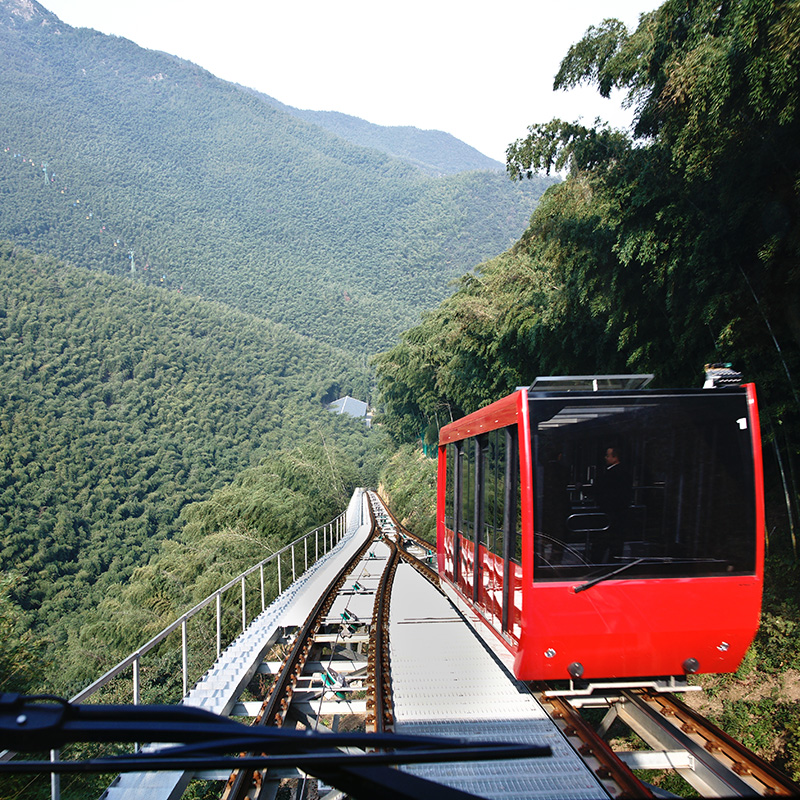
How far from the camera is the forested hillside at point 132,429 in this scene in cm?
3916

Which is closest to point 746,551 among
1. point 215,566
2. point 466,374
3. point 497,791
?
point 497,791

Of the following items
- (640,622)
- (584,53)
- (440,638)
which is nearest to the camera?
(640,622)

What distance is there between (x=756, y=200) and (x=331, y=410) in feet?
309

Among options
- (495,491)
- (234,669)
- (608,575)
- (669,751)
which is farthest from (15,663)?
(669,751)

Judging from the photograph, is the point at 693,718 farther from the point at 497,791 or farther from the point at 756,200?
the point at 756,200

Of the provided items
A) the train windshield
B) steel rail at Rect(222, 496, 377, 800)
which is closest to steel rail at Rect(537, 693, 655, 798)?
the train windshield

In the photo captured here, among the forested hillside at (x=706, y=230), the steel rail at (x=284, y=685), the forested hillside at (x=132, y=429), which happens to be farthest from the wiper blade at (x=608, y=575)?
the forested hillside at (x=132, y=429)

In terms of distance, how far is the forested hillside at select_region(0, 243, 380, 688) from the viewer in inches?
1542

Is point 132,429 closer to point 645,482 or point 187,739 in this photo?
point 645,482

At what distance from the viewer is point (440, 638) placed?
8766 mm

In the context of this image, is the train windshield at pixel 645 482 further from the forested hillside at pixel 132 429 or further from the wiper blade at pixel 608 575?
the forested hillside at pixel 132 429

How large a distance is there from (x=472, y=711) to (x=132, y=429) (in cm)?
6540

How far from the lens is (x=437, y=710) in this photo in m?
5.77

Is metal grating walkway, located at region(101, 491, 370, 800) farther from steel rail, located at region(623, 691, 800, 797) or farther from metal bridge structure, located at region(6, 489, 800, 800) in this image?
steel rail, located at region(623, 691, 800, 797)
